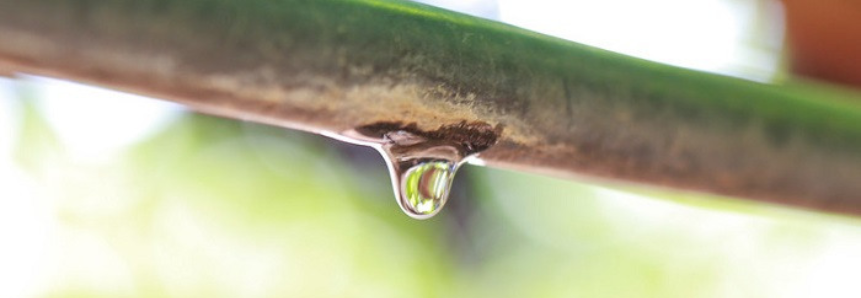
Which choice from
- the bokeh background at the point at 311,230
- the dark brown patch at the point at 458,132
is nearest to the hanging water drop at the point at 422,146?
the dark brown patch at the point at 458,132

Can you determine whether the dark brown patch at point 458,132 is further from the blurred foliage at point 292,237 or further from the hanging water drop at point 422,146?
the blurred foliage at point 292,237

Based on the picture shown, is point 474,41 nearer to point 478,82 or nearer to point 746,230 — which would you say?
point 478,82

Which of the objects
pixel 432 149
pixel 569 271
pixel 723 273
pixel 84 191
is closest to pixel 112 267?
pixel 84 191

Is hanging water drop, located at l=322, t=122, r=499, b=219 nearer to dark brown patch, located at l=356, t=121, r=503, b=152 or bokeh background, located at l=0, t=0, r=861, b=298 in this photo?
dark brown patch, located at l=356, t=121, r=503, b=152

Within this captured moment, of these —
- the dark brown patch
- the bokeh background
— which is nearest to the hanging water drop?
the dark brown patch

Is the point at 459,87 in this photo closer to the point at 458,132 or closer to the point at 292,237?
the point at 458,132

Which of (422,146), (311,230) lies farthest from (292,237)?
(422,146)
